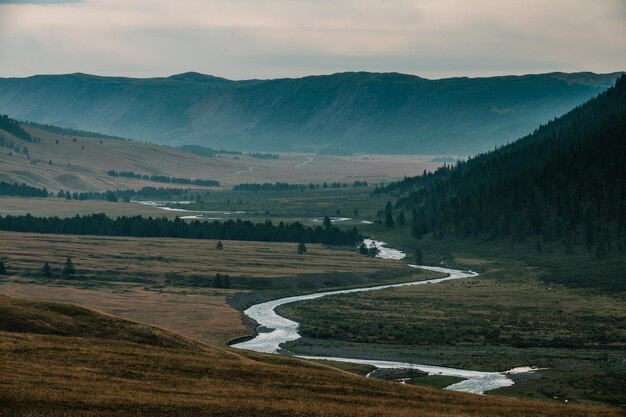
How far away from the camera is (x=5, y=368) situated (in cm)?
5766

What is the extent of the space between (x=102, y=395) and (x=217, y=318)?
202ft

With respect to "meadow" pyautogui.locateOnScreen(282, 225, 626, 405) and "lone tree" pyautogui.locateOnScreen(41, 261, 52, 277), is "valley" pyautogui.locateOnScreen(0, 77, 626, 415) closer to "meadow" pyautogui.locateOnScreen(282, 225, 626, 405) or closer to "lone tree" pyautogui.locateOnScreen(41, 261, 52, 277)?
"meadow" pyautogui.locateOnScreen(282, 225, 626, 405)

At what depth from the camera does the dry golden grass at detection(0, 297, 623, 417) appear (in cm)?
5362

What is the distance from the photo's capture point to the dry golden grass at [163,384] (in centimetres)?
5362

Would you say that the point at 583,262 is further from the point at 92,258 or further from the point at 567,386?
the point at 567,386

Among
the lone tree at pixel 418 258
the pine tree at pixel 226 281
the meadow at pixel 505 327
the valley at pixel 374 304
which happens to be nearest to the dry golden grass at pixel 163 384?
the valley at pixel 374 304

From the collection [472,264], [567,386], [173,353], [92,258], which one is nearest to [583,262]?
[472,264]

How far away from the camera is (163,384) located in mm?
59406

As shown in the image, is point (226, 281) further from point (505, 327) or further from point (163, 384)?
point (163, 384)

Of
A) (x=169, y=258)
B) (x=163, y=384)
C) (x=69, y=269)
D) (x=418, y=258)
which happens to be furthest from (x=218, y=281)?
(x=163, y=384)

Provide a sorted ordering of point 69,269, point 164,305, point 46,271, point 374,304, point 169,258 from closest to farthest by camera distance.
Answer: point 164,305 → point 374,304 → point 46,271 → point 69,269 → point 169,258

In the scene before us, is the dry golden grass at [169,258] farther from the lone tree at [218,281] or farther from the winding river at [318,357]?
the winding river at [318,357]

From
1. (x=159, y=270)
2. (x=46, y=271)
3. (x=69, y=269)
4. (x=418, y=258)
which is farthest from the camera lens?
(x=418, y=258)

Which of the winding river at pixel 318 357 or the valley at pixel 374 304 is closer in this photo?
the valley at pixel 374 304
